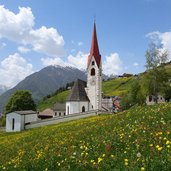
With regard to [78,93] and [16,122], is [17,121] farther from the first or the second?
[78,93]

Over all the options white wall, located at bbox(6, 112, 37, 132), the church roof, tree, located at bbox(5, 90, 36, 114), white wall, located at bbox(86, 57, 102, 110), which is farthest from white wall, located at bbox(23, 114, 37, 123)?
tree, located at bbox(5, 90, 36, 114)

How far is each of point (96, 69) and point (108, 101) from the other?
90.5 meters

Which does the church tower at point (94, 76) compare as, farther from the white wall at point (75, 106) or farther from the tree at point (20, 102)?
the tree at point (20, 102)

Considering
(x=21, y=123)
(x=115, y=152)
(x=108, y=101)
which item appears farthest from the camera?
(x=108, y=101)

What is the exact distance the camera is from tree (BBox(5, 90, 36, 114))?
105438 mm

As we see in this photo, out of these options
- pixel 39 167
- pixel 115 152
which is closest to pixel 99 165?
pixel 115 152

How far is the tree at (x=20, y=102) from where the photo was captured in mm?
105438

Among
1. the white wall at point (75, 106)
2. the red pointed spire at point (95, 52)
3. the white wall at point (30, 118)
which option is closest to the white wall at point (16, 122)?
the white wall at point (30, 118)

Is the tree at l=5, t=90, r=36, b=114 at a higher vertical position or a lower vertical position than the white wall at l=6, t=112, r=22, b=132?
higher

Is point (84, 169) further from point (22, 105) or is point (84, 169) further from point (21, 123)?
point (22, 105)

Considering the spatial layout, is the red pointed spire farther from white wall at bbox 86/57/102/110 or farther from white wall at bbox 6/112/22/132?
white wall at bbox 6/112/22/132

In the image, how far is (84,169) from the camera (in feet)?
29.7

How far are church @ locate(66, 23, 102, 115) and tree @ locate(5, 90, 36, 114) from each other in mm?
26368

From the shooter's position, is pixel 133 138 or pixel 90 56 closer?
pixel 133 138
